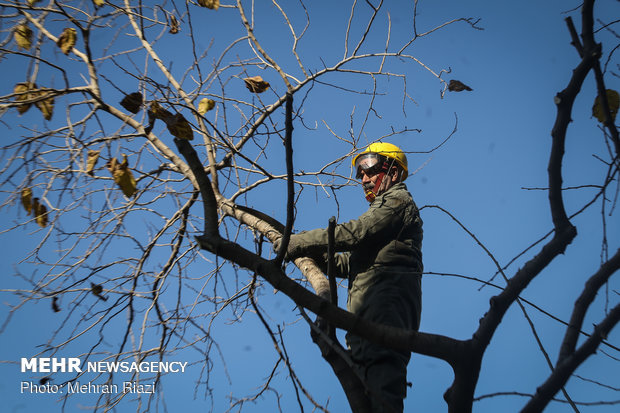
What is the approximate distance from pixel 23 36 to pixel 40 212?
1.16m

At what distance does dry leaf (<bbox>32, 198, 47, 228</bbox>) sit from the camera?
3369 millimetres

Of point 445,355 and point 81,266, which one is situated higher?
point 81,266

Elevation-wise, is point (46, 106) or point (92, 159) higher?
point (46, 106)

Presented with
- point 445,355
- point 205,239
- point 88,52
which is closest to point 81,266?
point 88,52

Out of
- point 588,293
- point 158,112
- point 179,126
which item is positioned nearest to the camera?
point 588,293

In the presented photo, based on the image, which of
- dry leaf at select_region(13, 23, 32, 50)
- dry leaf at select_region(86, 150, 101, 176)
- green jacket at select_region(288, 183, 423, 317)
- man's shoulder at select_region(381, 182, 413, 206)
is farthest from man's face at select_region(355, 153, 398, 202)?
dry leaf at select_region(13, 23, 32, 50)

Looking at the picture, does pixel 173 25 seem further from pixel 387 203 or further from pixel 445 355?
pixel 445 355

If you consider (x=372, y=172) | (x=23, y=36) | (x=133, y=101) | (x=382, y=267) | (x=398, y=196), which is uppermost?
(x=23, y=36)

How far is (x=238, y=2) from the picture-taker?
3.41m

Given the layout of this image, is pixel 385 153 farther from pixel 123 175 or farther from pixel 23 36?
pixel 23 36

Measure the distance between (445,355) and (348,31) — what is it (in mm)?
2261

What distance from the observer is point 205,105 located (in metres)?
3.48

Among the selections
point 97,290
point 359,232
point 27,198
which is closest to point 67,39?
point 27,198

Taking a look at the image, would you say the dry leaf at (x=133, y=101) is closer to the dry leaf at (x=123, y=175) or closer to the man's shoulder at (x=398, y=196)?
the dry leaf at (x=123, y=175)
